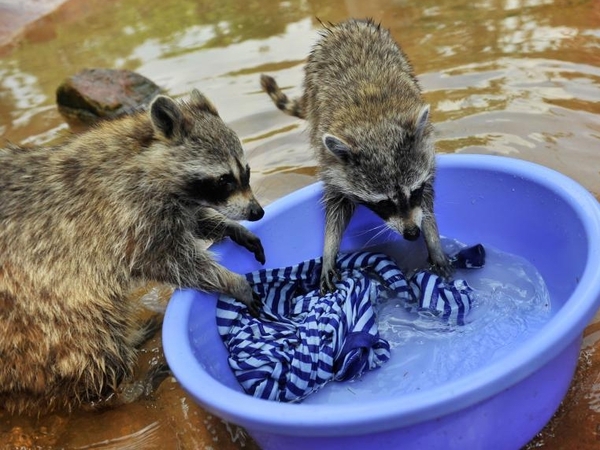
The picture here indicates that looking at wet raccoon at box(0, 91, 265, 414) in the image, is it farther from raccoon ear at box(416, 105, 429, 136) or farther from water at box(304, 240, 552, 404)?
raccoon ear at box(416, 105, 429, 136)

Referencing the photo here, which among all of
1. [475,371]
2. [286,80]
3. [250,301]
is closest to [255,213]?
[250,301]

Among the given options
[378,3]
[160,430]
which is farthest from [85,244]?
[378,3]

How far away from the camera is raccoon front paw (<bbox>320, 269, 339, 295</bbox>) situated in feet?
8.99

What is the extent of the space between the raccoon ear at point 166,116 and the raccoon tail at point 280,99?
122cm

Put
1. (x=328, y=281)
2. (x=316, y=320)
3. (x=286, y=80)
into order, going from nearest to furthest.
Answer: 1. (x=316, y=320)
2. (x=328, y=281)
3. (x=286, y=80)

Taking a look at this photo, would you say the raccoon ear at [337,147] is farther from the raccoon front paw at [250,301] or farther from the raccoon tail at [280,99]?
the raccoon tail at [280,99]

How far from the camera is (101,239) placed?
8.35ft

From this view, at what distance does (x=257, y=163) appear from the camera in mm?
4117

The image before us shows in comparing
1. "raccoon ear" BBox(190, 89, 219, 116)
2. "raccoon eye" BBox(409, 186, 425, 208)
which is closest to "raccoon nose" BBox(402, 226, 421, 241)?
"raccoon eye" BBox(409, 186, 425, 208)

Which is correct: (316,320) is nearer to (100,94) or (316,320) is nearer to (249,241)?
(249,241)

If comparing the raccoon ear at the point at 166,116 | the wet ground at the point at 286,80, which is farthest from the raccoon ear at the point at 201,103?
the wet ground at the point at 286,80

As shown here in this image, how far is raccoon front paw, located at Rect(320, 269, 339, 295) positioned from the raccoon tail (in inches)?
53.3

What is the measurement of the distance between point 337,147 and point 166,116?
728 millimetres

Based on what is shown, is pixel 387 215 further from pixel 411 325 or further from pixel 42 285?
pixel 42 285
